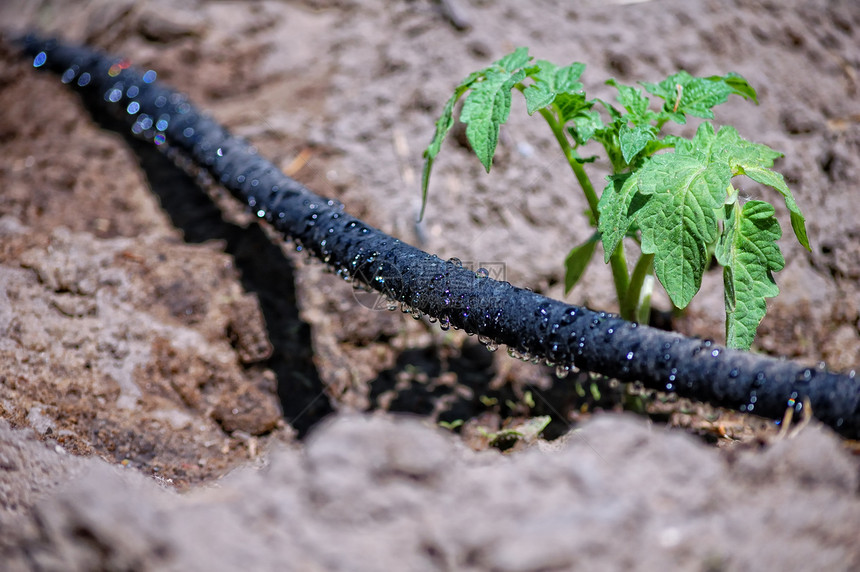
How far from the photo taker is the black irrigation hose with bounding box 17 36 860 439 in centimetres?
145

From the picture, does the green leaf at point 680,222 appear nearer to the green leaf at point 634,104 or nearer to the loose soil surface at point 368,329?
the green leaf at point 634,104

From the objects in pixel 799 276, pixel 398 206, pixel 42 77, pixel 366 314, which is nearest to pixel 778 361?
pixel 799 276

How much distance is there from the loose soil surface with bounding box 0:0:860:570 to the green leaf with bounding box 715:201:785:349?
307 millimetres

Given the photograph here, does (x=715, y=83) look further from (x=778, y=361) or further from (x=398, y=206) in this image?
(x=398, y=206)

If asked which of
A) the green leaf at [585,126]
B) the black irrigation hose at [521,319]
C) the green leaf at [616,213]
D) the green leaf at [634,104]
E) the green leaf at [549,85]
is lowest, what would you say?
the black irrigation hose at [521,319]

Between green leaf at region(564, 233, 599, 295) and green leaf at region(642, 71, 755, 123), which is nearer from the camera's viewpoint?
green leaf at region(642, 71, 755, 123)

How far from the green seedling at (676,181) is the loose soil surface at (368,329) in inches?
17.3

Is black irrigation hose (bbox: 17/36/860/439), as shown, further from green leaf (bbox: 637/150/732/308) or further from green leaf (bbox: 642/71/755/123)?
green leaf (bbox: 642/71/755/123)

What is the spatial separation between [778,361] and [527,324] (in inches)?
23.8

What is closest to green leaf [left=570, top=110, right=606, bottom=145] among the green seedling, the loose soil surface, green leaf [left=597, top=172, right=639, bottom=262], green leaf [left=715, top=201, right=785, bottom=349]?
the green seedling

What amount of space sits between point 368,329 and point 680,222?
1.30 metres

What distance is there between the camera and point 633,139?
168 cm

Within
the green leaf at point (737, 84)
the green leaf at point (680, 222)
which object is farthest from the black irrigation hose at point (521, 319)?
the green leaf at point (737, 84)

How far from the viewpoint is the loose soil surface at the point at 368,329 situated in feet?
3.47
